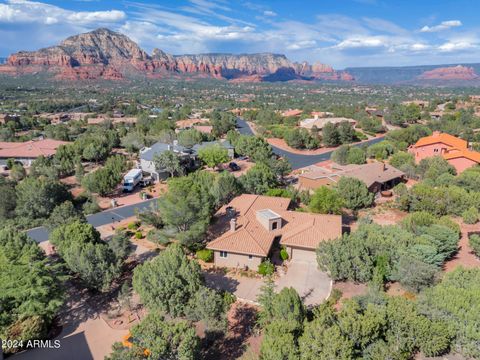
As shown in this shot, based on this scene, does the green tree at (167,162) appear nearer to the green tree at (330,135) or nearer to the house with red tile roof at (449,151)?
the green tree at (330,135)

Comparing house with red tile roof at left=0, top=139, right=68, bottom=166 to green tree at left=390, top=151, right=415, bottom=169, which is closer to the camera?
green tree at left=390, top=151, right=415, bottom=169

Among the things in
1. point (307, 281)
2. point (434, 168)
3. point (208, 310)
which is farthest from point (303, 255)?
point (434, 168)

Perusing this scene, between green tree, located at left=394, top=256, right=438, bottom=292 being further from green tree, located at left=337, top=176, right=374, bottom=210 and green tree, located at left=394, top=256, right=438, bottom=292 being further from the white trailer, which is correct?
the white trailer

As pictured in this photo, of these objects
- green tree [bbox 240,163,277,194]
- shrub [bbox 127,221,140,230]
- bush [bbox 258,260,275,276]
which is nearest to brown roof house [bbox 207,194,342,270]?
bush [bbox 258,260,275,276]

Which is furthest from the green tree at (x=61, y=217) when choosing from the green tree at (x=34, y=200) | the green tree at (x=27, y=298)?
the green tree at (x=27, y=298)

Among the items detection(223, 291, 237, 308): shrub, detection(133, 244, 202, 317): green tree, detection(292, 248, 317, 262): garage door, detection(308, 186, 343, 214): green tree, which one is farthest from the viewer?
detection(308, 186, 343, 214): green tree

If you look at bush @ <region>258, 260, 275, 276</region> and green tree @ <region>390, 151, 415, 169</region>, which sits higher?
green tree @ <region>390, 151, 415, 169</region>
